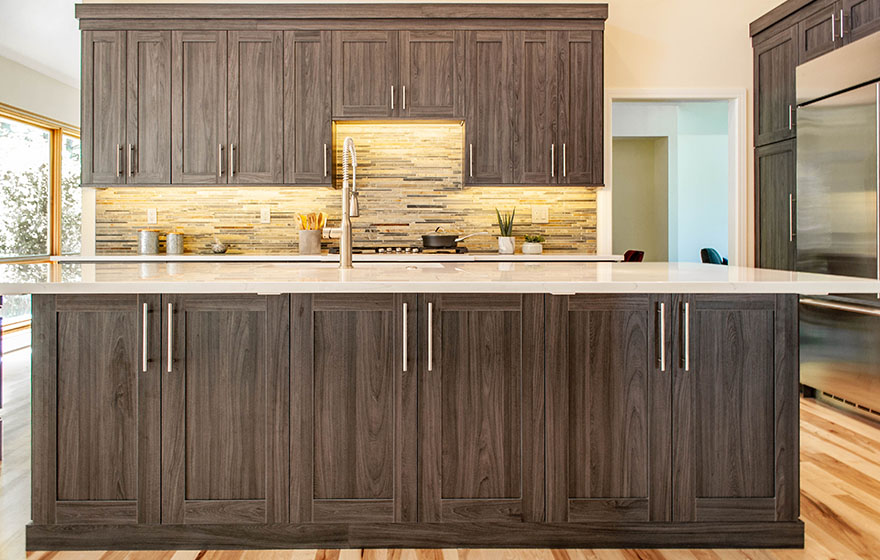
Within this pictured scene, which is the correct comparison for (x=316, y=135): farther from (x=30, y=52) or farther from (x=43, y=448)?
(x=30, y=52)

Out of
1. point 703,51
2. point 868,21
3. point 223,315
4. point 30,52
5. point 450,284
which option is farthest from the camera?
point 30,52

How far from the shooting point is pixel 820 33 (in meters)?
3.78

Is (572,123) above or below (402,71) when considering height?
below

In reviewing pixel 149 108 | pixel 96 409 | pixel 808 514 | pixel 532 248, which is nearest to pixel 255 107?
pixel 149 108

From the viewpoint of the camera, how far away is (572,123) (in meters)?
4.22

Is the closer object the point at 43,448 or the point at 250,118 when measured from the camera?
the point at 43,448

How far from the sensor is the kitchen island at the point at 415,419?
1.99 metres

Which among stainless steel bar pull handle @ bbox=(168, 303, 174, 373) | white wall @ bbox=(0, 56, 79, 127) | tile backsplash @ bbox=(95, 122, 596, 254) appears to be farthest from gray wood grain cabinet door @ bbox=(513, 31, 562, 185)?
white wall @ bbox=(0, 56, 79, 127)

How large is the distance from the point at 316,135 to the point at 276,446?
2689 millimetres

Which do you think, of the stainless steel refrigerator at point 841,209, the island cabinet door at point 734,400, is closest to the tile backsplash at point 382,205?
the stainless steel refrigerator at point 841,209

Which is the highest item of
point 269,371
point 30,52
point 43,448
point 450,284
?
point 30,52

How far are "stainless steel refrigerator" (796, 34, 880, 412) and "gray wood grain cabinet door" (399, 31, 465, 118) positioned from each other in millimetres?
2130

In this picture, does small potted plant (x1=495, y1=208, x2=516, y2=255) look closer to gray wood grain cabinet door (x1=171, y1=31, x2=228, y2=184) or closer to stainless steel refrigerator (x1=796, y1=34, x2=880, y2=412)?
stainless steel refrigerator (x1=796, y1=34, x2=880, y2=412)

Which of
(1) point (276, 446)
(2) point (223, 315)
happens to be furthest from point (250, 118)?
(1) point (276, 446)
